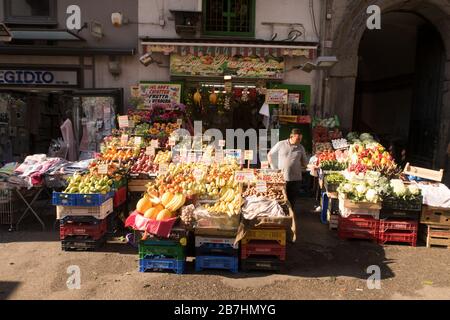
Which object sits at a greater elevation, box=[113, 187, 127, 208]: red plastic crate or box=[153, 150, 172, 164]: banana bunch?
box=[153, 150, 172, 164]: banana bunch

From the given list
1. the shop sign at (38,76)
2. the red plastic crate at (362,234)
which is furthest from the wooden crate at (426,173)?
the shop sign at (38,76)

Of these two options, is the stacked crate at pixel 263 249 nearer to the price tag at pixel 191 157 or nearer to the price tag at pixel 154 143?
the price tag at pixel 191 157

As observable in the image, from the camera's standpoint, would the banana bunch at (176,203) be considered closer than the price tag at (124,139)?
Yes

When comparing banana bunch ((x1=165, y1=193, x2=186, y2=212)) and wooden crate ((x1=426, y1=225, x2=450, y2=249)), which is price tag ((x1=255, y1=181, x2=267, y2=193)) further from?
wooden crate ((x1=426, y1=225, x2=450, y2=249))

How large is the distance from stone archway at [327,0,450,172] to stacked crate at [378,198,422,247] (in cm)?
468

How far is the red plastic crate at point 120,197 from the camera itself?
6.82 metres

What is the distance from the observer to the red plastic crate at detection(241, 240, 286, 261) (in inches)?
210

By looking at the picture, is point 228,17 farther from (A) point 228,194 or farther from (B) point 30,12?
(A) point 228,194

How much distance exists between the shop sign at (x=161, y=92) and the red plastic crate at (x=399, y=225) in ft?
20.4

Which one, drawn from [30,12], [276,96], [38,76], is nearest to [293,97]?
[276,96]

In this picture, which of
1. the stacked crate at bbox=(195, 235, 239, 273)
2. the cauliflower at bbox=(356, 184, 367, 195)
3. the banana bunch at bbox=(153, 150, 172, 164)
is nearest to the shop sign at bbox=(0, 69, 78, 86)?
the banana bunch at bbox=(153, 150, 172, 164)

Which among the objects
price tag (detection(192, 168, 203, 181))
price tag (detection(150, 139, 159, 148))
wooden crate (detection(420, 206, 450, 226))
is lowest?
wooden crate (detection(420, 206, 450, 226))

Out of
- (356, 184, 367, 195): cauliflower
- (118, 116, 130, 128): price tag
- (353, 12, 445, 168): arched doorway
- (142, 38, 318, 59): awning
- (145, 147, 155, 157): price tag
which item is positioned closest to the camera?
(356, 184, 367, 195): cauliflower
